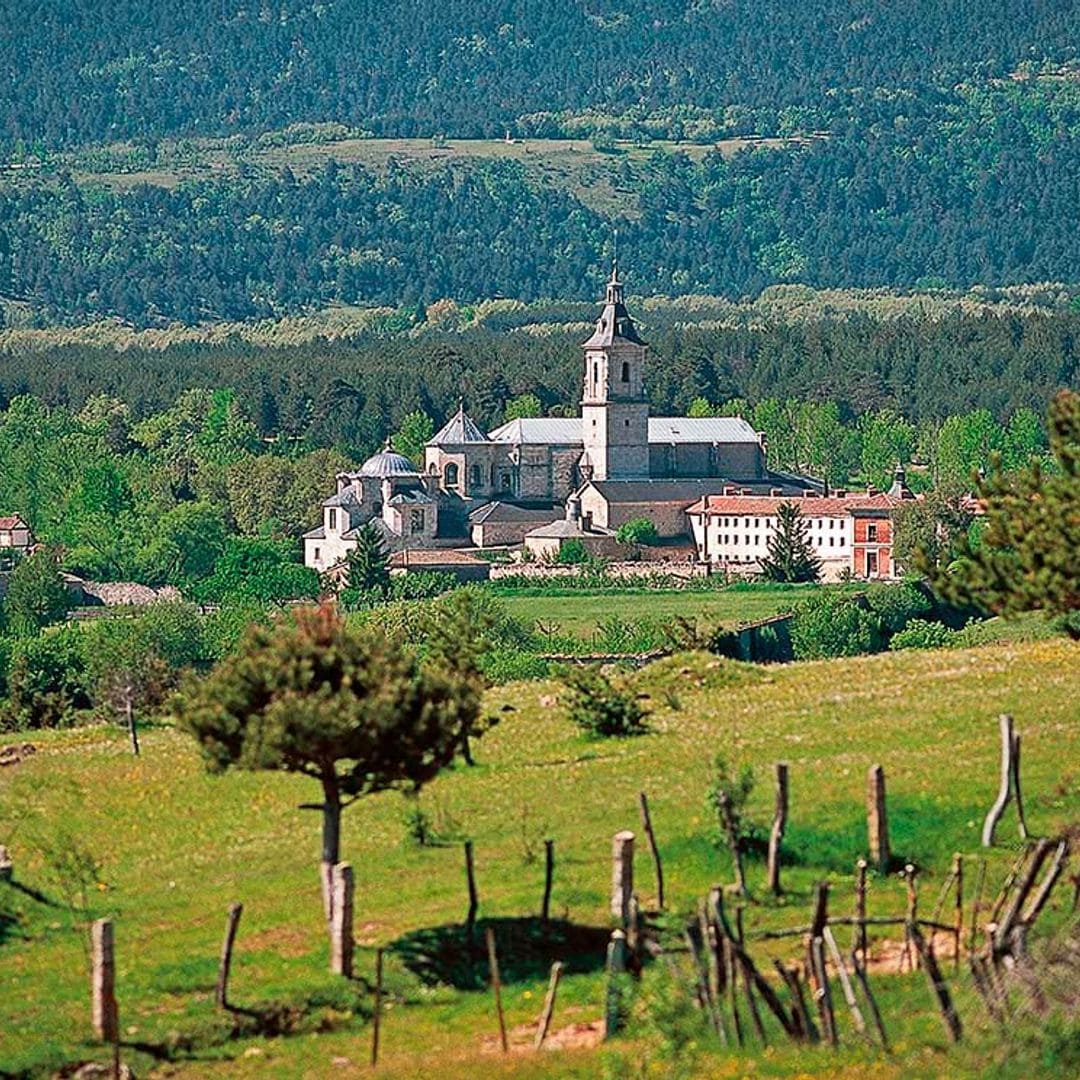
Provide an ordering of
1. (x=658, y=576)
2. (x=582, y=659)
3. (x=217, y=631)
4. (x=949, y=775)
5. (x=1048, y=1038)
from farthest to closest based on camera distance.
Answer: (x=658, y=576)
(x=217, y=631)
(x=582, y=659)
(x=949, y=775)
(x=1048, y=1038)

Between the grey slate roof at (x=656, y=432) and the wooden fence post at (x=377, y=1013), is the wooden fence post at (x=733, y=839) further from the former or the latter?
the grey slate roof at (x=656, y=432)

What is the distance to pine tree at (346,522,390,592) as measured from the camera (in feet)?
425

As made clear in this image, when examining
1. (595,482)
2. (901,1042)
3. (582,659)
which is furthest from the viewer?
(595,482)

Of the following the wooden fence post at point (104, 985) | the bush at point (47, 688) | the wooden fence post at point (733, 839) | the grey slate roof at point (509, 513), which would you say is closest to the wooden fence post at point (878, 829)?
the wooden fence post at point (733, 839)

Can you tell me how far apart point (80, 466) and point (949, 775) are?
132 meters

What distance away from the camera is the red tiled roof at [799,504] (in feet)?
463

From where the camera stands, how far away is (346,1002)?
29.5 m

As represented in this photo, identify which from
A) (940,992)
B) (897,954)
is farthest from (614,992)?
(897,954)

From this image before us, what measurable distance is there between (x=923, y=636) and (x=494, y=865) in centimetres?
6137

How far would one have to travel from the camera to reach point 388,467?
148125 millimetres

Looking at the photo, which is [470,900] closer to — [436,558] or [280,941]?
[280,941]

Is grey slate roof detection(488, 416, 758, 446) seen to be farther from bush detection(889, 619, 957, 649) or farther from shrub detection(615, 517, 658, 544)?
bush detection(889, 619, 957, 649)

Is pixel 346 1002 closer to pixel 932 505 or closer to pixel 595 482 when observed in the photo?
pixel 932 505

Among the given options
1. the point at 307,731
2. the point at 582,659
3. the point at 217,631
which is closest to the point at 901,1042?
the point at 307,731
